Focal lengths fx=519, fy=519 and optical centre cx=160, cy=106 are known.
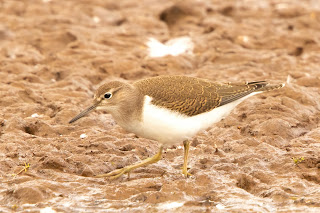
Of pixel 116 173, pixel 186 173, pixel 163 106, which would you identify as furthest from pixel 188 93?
pixel 116 173

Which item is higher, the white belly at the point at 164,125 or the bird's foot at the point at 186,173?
the white belly at the point at 164,125

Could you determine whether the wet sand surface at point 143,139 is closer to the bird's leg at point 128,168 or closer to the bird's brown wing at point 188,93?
the bird's leg at point 128,168

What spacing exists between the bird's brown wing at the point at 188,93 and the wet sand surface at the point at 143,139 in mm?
841

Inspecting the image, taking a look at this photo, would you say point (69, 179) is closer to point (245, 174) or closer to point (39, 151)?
point (39, 151)

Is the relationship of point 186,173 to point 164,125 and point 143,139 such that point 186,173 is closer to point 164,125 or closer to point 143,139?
point 164,125

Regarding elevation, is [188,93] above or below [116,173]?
above

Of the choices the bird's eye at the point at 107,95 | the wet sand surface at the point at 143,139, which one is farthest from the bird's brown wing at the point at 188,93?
the wet sand surface at the point at 143,139

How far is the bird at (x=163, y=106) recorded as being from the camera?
6539 mm

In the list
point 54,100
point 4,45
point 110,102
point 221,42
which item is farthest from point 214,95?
point 4,45

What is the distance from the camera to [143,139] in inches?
323

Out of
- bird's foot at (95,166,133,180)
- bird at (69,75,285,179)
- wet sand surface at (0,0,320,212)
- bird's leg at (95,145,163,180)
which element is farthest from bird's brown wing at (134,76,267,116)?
bird's foot at (95,166,133,180)

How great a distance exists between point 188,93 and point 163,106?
1.82 feet

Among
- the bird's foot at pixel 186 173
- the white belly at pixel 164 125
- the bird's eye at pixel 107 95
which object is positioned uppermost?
the bird's eye at pixel 107 95

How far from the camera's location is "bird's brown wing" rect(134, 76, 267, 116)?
22.2 ft
